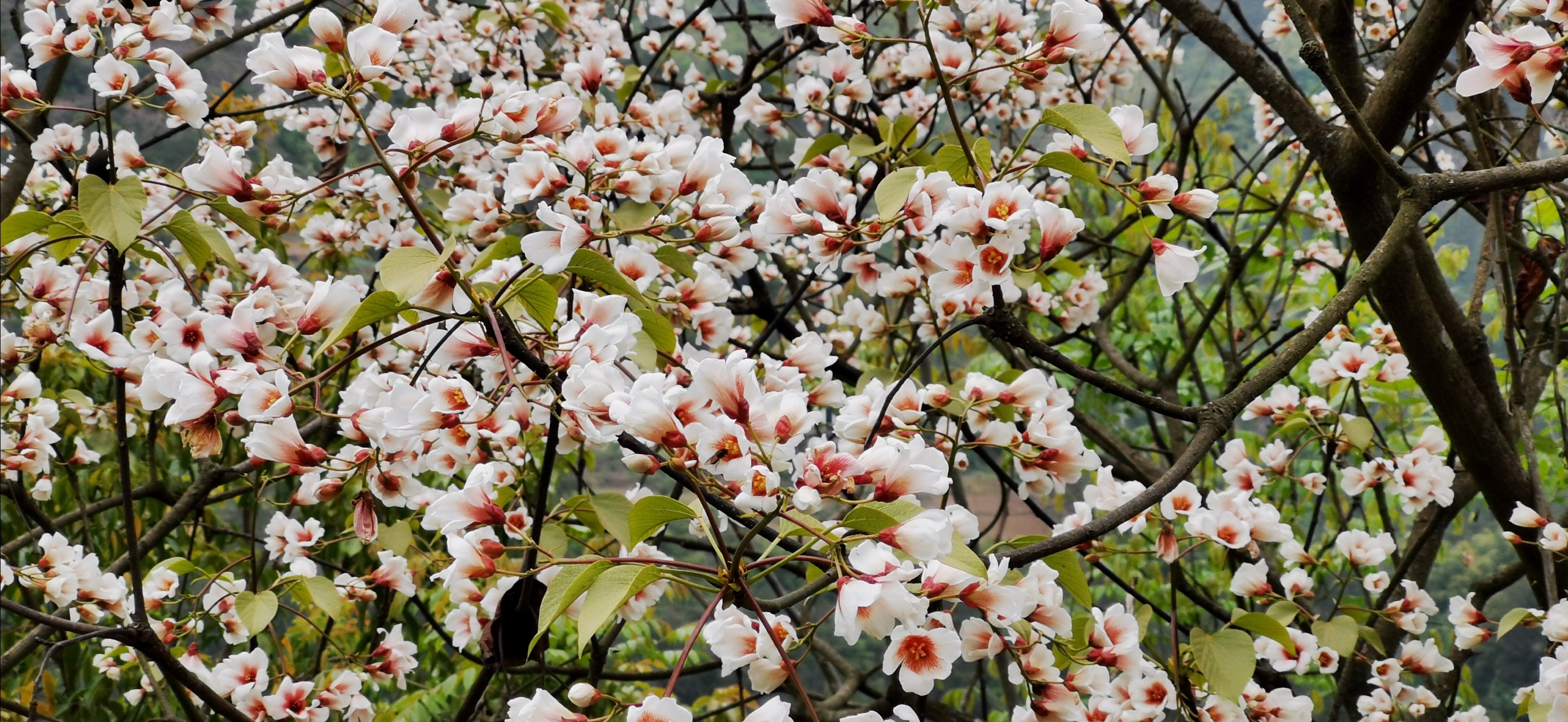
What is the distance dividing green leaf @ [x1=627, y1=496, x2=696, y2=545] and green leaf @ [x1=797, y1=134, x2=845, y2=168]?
2.19 ft

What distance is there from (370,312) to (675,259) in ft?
1.19

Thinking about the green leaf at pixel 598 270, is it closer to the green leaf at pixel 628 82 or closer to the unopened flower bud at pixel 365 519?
the unopened flower bud at pixel 365 519

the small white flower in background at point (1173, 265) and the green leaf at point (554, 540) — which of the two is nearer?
the small white flower in background at point (1173, 265)

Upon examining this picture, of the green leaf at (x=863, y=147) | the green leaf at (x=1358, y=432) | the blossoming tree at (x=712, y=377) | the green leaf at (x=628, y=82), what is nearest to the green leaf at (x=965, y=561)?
the blossoming tree at (x=712, y=377)

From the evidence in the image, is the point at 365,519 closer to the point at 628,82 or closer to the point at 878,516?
the point at 878,516

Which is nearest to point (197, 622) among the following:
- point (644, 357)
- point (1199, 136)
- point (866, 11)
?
point (644, 357)

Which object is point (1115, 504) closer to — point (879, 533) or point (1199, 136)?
point (879, 533)

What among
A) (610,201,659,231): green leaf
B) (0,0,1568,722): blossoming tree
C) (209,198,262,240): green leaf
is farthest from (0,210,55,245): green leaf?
(610,201,659,231): green leaf

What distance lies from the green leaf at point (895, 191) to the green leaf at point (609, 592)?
33 centimetres

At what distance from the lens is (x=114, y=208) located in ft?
2.85

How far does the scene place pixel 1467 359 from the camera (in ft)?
4.65

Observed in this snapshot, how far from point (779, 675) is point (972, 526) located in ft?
0.60

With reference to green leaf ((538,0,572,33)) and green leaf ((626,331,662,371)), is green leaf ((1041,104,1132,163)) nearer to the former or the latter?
green leaf ((626,331,662,371))

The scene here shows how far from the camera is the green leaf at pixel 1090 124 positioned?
2.61 ft
